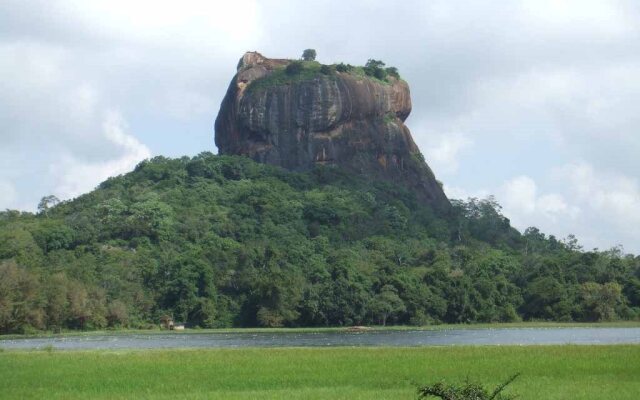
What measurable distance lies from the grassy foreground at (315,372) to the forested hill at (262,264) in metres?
36.5

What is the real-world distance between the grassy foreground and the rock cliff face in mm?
96299

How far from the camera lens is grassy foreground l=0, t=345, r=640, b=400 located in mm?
32531

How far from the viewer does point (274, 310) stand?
3551 inches

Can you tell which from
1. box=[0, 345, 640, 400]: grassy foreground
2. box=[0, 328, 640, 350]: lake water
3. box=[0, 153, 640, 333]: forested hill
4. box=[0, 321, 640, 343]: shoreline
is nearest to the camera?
box=[0, 345, 640, 400]: grassy foreground

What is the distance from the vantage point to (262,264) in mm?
99688

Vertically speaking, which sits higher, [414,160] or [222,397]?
[414,160]

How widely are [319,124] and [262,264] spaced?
45.8 metres

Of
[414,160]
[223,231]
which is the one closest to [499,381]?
[223,231]

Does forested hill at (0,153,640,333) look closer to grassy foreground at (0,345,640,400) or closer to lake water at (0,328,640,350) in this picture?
lake water at (0,328,640,350)

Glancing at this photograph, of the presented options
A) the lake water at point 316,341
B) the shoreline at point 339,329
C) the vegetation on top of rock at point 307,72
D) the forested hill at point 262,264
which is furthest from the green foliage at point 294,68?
the lake water at point 316,341

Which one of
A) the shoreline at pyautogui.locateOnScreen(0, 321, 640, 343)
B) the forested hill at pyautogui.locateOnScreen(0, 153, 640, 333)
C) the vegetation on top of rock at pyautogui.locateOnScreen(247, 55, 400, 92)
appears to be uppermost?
the vegetation on top of rock at pyautogui.locateOnScreen(247, 55, 400, 92)

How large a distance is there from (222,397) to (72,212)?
9405 cm

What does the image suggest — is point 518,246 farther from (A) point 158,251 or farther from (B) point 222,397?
(B) point 222,397

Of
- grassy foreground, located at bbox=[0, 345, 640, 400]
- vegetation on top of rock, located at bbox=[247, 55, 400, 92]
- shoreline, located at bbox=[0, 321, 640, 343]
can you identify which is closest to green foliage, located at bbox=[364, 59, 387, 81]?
vegetation on top of rock, located at bbox=[247, 55, 400, 92]
